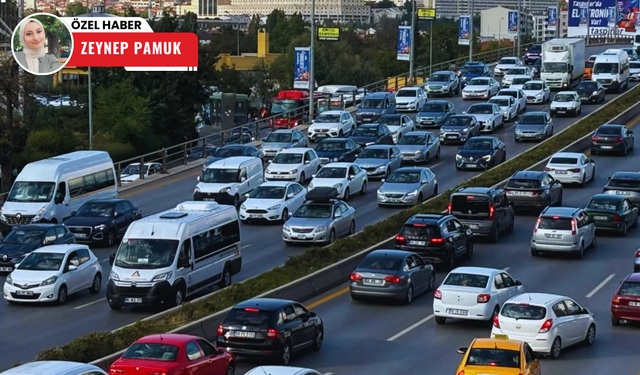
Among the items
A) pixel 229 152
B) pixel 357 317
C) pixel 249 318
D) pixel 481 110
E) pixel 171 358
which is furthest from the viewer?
pixel 481 110

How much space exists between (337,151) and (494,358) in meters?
30.6

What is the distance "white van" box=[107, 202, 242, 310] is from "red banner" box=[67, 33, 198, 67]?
29.9m

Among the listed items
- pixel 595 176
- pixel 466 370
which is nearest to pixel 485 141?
pixel 595 176

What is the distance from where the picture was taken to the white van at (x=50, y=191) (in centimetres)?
3875

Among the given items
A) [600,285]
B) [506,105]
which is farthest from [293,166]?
[506,105]

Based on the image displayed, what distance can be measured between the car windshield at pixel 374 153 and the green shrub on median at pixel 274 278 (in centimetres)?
460

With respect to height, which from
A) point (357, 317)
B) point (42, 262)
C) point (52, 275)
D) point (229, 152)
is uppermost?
point (229, 152)

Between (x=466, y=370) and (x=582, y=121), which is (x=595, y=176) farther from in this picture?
(x=466, y=370)

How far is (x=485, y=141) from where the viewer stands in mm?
50031

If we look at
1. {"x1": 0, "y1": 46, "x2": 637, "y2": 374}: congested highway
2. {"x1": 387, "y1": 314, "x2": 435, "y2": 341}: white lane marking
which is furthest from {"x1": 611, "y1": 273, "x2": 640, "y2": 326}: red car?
{"x1": 387, "y1": 314, "x2": 435, "y2": 341}: white lane marking

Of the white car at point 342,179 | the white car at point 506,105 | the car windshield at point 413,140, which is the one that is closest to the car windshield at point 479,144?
the car windshield at point 413,140

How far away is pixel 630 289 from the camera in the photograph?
86.9 feet

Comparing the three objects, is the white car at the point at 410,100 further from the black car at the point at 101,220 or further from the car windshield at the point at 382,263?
the car windshield at the point at 382,263

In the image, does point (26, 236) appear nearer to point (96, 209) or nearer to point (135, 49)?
point (96, 209)
